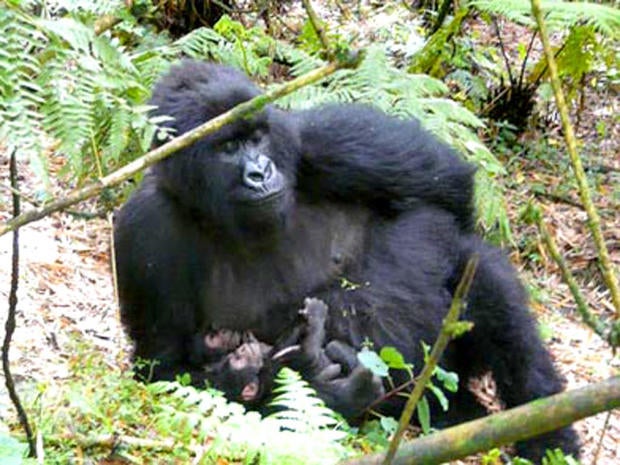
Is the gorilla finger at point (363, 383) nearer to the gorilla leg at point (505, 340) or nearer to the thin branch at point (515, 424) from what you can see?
the gorilla leg at point (505, 340)

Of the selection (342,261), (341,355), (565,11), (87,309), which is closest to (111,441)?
(341,355)

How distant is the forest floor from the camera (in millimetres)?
4496

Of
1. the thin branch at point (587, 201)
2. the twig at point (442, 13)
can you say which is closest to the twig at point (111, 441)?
the thin branch at point (587, 201)

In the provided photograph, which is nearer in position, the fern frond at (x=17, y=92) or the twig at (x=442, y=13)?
the fern frond at (x=17, y=92)

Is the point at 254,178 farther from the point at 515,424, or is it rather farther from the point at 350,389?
the point at 515,424

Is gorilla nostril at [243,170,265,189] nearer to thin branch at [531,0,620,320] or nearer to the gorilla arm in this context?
the gorilla arm

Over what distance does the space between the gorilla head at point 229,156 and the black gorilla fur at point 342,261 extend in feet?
0.06

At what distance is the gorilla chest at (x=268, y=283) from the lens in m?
4.52

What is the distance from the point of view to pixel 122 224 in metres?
4.56

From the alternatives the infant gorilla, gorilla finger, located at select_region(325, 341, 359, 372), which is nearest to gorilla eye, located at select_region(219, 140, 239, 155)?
the infant gorilla

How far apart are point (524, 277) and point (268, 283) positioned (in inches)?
80.3

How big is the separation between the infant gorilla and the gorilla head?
0.45 meters

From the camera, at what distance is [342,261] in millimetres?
4656

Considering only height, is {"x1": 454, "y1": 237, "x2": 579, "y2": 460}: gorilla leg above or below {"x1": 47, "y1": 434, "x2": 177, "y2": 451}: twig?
below
